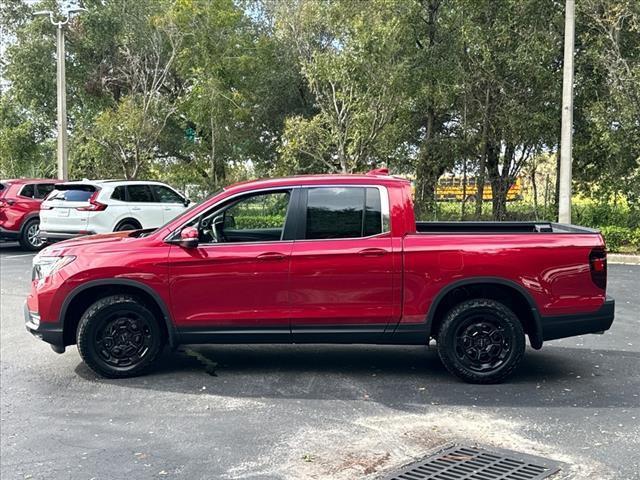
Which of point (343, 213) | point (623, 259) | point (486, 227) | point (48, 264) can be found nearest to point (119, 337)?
point (48, 264)

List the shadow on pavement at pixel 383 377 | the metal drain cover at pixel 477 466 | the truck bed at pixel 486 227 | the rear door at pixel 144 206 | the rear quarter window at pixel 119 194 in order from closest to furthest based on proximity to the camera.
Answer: the metal drain cover at pixel 477 466 → the shadow on pavement at pixel 383 377 → the truck bed at pixel 486 227 → the rear quarter window at pixel 119 194 → the rear door at pixel 144 206

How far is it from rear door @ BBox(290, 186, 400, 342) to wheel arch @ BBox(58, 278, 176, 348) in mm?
1156

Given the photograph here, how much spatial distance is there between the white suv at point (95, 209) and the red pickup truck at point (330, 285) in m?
8.55

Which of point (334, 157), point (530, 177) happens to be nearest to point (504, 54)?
point (530, 177)

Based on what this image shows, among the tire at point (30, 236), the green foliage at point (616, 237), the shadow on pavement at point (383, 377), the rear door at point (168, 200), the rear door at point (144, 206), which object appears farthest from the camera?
the tire at point (30, 236)

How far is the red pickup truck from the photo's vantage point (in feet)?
19.1

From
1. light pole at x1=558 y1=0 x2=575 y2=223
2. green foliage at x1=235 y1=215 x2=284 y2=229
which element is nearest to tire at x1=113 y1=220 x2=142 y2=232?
green foliage at x1=235 y1=215 x2=284 y2=229

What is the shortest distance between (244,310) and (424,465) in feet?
7.52

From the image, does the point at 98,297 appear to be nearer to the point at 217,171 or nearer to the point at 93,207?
the point at 93,207

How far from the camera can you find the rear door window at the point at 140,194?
15.1 metres

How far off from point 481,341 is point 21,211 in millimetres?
13738

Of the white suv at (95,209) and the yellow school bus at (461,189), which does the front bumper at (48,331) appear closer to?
the white suv at (95,209)

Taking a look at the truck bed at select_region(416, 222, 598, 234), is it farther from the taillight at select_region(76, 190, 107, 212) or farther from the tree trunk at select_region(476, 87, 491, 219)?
the tree trunk at select_region(476, 87, 491, 219)

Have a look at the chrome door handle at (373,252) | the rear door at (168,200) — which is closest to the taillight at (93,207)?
the rear door at (168,200)
